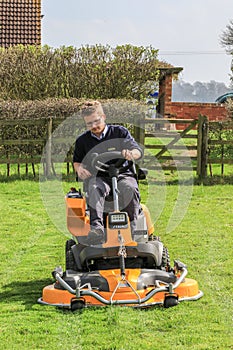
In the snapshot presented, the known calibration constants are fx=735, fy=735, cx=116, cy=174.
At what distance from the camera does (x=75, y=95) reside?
61.8 ft

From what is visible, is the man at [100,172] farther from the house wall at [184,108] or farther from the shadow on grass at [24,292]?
the house wall at [184,108]

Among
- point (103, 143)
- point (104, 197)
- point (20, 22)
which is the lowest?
point (104, 197)

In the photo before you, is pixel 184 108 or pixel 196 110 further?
pixel 196 110

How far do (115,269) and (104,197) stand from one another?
0.71m

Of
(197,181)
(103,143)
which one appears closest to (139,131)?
(197,181)

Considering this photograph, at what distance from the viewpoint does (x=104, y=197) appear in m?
6.79

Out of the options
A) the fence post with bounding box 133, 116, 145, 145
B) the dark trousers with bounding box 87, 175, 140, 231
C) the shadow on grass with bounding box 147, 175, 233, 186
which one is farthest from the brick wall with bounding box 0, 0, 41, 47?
the dark trousers with bounding box 87, 175, 140, 231

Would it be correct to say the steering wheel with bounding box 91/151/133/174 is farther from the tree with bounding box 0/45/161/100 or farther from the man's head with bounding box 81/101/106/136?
the tree with bounding box 0/45/161/100

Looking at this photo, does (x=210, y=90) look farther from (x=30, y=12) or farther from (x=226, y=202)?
(x=226, y=202)

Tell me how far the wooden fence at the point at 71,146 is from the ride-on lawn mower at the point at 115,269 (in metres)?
8.23

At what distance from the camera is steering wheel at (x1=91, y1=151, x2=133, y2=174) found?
270 inches

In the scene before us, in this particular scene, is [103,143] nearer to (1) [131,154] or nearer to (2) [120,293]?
(1) [131,154]

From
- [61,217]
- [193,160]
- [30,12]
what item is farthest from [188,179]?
[30,12]

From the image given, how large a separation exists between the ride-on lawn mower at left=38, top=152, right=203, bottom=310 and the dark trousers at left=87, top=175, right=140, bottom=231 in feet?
0.29
